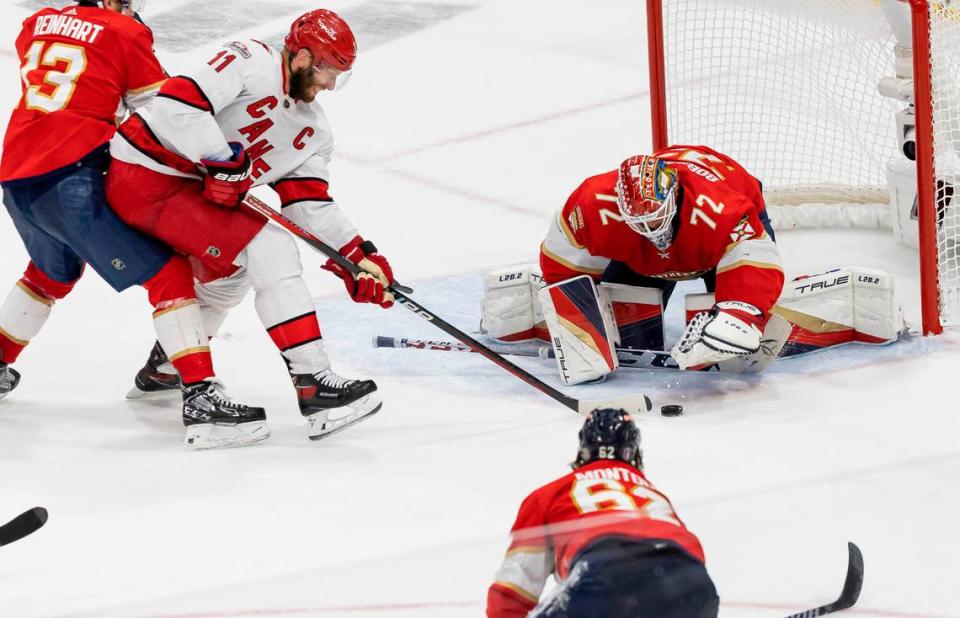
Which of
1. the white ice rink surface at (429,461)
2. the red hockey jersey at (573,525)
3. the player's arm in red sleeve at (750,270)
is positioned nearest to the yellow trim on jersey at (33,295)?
the white ice rink surface at (429,461)

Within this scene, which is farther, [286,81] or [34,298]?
[34,298]

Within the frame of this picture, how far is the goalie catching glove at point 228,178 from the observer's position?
3.52 m

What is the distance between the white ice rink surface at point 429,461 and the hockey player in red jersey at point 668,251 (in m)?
0.16

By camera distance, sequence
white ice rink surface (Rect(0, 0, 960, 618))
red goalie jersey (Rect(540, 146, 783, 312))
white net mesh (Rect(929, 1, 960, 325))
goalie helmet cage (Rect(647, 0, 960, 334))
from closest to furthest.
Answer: white ice rink surface (Rect(0, 0, 960, 618)), red goalie jersey (Rect(540, 146, 783, 312)), white net mesh (Rect(929, 1, 960, 325)), goalie helmet cage (Rect(647, 0, 960, 334))

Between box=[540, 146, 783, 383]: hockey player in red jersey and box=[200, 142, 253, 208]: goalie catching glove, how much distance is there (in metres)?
0.88

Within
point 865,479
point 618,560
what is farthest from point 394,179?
point 618,560

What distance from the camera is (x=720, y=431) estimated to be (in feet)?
12.0

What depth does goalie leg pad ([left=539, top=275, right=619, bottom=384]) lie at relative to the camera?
3.96 meters

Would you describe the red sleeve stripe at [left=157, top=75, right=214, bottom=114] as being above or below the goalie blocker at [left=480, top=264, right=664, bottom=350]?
above

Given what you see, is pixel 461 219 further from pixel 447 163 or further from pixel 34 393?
pixel 34 393

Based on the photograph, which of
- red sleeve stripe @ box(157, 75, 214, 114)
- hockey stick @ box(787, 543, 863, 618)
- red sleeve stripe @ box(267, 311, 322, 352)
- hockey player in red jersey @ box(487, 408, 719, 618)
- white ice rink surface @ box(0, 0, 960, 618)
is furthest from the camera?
red sleeve stripe @ box(267, 311, 322, 352)

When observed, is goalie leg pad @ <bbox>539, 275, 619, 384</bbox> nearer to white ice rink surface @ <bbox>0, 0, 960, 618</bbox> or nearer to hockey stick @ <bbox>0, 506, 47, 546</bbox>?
white ice rink surface @ <bbox>0, 0, 960, 618</bbox>

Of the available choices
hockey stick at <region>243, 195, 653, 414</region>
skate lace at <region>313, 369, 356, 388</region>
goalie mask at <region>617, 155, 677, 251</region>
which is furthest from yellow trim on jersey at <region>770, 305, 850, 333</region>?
skate lace at <region>313, 369, 356, 388</region>

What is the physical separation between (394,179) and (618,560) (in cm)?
381
